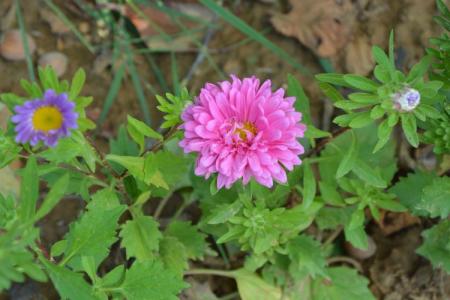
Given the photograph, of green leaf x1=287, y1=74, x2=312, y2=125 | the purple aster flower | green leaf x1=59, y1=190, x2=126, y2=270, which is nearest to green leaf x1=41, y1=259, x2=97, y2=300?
green leaf x1=59, y1=190, x2=126, y2=270

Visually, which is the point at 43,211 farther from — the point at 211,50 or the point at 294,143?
the point at 211,50

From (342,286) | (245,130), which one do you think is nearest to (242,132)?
(245,130)

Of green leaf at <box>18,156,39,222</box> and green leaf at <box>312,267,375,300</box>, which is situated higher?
green leaf at <box>18,156,39,222</box>

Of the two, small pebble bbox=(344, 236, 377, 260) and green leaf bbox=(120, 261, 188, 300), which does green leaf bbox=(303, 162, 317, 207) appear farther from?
small pebble bbox=(344, 236, 377, 260)

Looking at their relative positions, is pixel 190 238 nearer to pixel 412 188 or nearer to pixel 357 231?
pixel 357 231

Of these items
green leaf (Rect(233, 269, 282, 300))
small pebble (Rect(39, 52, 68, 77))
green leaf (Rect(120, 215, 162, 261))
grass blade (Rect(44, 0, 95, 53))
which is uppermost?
grass blade (Rect(44, 0, 95, 53))

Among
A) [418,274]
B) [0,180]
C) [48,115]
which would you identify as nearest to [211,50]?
[0,180]

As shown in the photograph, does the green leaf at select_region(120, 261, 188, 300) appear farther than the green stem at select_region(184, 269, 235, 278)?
No
